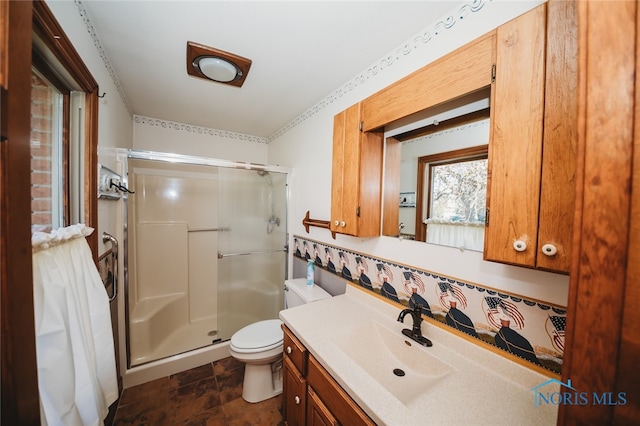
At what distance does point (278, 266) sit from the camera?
2.42 meters

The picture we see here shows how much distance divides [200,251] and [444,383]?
8.38 ft

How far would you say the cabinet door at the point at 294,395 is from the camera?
110cm

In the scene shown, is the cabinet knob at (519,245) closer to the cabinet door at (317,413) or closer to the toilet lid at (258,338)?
the cabinet door at (317,413)

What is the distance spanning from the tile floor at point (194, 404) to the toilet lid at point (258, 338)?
42 cm

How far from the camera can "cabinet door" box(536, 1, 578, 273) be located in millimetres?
617

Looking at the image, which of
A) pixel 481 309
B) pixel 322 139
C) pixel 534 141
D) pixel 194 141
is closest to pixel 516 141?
pixel 534 141

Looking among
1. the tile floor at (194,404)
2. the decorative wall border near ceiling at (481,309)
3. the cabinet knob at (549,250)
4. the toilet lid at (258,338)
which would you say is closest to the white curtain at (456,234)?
the decorative wall border near ceiling at (481,309)

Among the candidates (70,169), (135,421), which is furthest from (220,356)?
(70,169)

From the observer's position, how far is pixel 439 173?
114 centimetres

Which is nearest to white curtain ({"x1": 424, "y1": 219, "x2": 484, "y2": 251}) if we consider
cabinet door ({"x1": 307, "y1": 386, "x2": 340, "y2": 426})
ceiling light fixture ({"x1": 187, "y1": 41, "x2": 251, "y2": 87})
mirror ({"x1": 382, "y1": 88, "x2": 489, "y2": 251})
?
mirror ({"x1": 382, "y1": 88, "x2": 489, "y2": 251})

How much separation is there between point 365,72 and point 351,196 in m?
0.84

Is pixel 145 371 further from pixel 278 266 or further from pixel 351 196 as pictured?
pixel 351 196

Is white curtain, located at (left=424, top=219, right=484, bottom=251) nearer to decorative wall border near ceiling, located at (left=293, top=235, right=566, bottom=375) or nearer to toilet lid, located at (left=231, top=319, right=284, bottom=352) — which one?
decorative wall border near ceiling, located at (left=293, top=235, right=566, bottom=375)

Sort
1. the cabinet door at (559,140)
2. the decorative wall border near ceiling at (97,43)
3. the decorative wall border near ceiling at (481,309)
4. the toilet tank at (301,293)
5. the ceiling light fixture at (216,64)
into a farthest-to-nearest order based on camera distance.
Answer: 1. the toilet tank at (301,293)
2. the ceiling light fixture at (216,64)
3. the decorative wall border near ceiling at (97,43)
4. the decorative wall border near ceiling at (481,309)
5. the cabinet door at (559,140)
